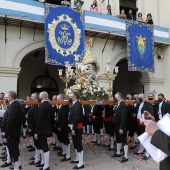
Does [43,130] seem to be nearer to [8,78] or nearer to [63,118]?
[63,118]

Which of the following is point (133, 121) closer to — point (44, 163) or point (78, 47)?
point (44, 163)

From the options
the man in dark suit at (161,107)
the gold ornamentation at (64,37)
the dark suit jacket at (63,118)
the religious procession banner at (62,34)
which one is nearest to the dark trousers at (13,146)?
the dark suit jacket at (63,118)

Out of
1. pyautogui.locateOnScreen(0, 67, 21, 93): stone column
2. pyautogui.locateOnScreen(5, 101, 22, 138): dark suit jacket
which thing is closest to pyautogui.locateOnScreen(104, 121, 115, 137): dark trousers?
pyautogui.locateOnScreen(5, 101, 22, 138): dark suit jacket

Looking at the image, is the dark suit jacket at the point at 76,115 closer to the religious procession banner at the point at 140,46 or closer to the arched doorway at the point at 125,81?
the religious procession banner at the point at 140,46

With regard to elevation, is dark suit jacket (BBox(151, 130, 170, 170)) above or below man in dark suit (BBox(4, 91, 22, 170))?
above

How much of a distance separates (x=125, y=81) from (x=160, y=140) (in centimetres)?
1639

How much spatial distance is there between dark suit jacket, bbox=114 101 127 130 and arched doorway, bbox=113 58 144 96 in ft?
32.8

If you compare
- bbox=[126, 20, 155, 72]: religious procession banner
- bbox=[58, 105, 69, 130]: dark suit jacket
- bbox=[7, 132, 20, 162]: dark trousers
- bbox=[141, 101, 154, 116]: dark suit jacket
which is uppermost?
bbox=[126, 20, 155, 72]: religious procession banner

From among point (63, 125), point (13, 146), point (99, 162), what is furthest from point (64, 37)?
point (13, 146)

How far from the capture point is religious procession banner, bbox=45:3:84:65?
37.7 ft

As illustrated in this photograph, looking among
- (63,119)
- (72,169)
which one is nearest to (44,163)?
(72,169)

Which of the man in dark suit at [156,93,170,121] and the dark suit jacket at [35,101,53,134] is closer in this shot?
the dark suit jacket at [35,101,53,134]

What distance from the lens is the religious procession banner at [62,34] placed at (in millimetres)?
11477

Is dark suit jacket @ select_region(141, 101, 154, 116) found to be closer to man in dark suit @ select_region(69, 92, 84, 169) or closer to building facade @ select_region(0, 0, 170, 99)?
man in dark suit @ select_region(69, 92, 84, 169)
